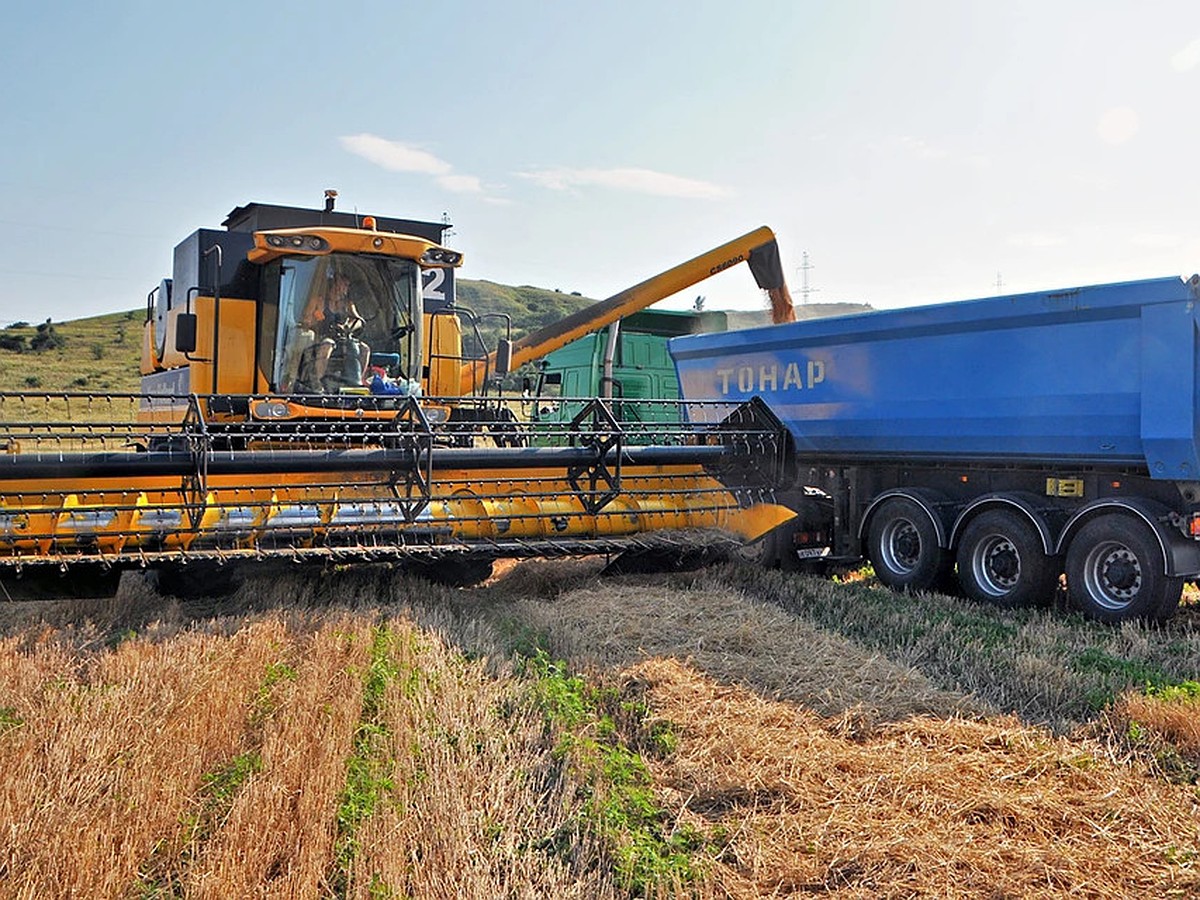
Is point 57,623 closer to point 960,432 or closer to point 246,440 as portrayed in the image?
point 246,440

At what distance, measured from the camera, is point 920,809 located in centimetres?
352

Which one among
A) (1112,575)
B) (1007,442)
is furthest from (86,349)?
(1112,575)

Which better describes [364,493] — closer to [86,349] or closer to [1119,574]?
[1119,574]

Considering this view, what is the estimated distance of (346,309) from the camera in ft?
25.5

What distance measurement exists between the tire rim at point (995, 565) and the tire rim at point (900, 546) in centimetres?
59

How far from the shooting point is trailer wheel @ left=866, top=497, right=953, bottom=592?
7867 mm

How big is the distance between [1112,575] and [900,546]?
1.81 meters

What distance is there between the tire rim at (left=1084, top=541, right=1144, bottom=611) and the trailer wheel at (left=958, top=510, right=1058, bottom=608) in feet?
1.04

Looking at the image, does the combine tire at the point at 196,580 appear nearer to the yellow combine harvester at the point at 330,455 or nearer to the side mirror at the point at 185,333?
the yellow combine harvester at the point at 330,455

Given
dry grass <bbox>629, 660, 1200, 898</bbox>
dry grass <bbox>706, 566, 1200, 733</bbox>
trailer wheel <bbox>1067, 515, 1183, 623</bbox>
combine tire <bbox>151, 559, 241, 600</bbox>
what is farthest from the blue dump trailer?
combine tire <bbox>151, 559, 241, 600</bbox>

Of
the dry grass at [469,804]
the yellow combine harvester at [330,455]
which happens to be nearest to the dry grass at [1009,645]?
the yellow combine harvester at [330,455]

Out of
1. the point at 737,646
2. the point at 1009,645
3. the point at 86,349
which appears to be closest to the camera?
the point at 737,646

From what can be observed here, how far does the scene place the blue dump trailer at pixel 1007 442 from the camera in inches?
253

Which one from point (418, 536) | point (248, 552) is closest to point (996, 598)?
point (418, 536)
